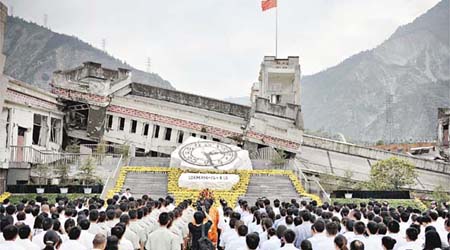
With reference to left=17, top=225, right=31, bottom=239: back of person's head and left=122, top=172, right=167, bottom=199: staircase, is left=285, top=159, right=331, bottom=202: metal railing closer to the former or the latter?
left=122, top=172, right=167, bottom=199: staircase

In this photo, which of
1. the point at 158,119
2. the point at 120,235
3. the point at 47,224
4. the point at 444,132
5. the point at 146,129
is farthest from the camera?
the point at 444,132

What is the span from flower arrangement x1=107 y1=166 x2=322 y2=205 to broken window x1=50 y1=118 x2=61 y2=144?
374 inches

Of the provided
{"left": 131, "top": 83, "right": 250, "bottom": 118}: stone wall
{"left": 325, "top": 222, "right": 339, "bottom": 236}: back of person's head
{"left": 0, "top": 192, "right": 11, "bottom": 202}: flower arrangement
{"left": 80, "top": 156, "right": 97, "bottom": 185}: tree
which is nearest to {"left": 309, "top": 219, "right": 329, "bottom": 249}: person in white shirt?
{"left": 325, "top": 222, "right": 339, "bottom": 236}: back of person's head

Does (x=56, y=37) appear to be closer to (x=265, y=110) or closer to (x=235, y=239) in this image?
(x=265, y=110)

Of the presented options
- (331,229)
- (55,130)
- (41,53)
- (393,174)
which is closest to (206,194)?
(393,174)

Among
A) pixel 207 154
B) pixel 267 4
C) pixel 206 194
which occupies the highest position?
pixel 267 4

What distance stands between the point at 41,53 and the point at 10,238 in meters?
116

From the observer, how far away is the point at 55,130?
35062mm

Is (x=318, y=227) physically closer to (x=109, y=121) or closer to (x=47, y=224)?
(x=47, y=224)

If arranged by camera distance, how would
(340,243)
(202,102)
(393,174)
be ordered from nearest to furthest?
(340,243) < (393,174) < (202,102)

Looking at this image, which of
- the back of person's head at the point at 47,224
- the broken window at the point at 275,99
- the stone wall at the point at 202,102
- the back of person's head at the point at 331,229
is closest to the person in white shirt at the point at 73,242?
the back of person's head at the point at 47,224

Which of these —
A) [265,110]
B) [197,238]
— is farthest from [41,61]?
[197,238]

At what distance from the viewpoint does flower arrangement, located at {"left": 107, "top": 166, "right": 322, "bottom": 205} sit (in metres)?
23.5

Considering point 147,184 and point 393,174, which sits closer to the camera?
point 147,184
